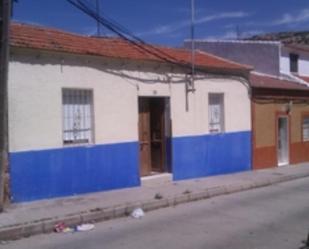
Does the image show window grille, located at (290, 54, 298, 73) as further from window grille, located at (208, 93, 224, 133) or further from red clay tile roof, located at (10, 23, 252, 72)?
red clay tile roof, located at (10, 23, 252, 72)

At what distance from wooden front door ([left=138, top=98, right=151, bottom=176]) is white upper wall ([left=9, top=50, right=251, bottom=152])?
0.62 meters

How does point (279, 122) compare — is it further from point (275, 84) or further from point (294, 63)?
point (294, 63)

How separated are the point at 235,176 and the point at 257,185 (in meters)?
1.36

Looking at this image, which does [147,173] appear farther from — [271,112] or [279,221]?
[271,112]

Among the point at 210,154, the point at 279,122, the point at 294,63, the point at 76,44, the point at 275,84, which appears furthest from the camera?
the point at 294,63

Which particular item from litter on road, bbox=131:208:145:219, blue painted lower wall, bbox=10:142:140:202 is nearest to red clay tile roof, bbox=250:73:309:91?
blue painted lower wall, bbox=10:142:140:202

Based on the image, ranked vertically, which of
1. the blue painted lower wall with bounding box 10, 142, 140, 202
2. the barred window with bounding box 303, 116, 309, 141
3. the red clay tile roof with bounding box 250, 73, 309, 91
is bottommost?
the blue painted lower wall with bounding box 10, 142, 140, 202

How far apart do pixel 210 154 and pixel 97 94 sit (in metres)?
5.11

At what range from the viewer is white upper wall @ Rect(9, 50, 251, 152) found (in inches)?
458

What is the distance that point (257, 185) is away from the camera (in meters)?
15.8

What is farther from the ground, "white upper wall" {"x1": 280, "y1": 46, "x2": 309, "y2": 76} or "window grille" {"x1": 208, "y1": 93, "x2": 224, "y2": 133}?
"white upper wall" {"x1": 280, "y1": 46, "x2": 309, "y2": 76}

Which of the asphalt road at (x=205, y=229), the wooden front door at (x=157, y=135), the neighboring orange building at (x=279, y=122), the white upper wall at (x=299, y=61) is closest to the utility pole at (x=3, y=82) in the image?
the asphalt road at (x=205, y=229)

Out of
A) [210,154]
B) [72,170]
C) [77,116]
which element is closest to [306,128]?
[210,154]

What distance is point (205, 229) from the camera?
31.9 feet
